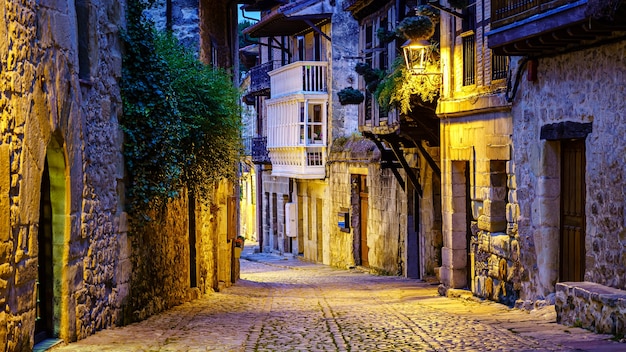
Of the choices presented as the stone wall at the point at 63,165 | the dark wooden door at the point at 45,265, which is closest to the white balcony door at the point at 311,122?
the stone wall at the point at 63,165

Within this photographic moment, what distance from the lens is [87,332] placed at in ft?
31.4

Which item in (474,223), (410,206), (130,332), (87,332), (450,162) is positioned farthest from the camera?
(410,206)

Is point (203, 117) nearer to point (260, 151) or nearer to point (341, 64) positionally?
point (341, 64)

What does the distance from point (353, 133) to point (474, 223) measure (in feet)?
48.8

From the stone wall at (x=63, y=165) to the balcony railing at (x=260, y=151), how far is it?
25.4 metres

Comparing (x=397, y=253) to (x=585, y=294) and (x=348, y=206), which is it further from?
(x=585, y=294)

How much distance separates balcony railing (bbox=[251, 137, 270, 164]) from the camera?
36600 millimetres

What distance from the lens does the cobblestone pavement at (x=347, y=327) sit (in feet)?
30.6

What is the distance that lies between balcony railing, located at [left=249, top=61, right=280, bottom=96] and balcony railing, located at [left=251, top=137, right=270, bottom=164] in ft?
6.34

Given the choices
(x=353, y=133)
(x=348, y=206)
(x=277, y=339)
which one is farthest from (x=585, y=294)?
(x=353, y=133)

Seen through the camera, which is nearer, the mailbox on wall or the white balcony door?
the mailbox on wall

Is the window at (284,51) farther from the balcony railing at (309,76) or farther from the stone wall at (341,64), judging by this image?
the stone wall at (341,64)

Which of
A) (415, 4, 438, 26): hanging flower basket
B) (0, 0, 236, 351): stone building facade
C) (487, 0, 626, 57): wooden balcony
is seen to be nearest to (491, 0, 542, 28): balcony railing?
(487, 0, 626, 57): wooden balcony

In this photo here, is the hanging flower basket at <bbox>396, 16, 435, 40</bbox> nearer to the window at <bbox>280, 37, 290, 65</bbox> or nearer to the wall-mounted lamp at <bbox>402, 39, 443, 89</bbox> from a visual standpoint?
the wall-mounted lamp at <bbox>402, 39, 443, 89</bbox>
